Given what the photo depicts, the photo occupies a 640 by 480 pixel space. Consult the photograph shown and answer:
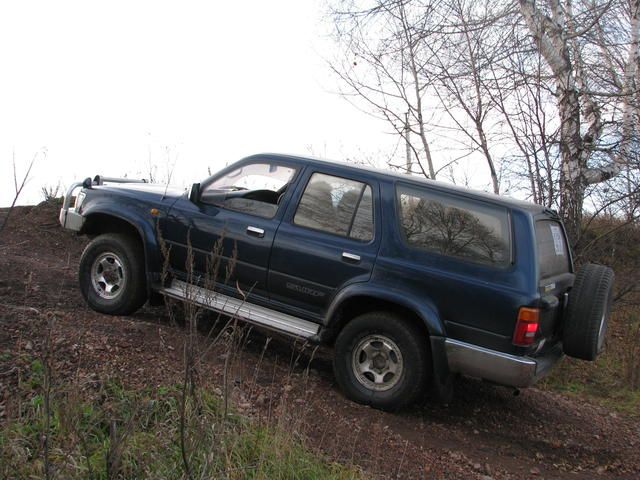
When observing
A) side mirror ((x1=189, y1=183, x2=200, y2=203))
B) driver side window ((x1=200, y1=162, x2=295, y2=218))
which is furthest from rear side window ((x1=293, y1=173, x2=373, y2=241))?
side mirror ((x1=189, y1=183, x2=200, y2=203))

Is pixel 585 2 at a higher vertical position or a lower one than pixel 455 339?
higher

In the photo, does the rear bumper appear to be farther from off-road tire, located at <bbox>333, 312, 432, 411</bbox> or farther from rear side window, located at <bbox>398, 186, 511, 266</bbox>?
rear side window, located at <bbox>398, 186, 511, 266</bbox>

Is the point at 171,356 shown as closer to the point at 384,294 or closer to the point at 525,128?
the point at 384,294

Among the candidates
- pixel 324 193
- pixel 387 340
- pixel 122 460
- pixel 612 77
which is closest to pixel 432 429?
pixel 387 340

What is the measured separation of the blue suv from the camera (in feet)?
15.4

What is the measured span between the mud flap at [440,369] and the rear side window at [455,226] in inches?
26.5

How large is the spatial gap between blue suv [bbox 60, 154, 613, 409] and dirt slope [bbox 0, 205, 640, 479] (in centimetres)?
35

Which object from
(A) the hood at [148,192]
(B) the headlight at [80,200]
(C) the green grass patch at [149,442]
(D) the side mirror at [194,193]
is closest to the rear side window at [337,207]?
(D) the side mirror at [194,193]

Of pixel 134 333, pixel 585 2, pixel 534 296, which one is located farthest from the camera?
pixel 585 2

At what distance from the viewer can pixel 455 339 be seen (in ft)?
15.6

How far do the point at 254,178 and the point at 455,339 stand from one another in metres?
2.36

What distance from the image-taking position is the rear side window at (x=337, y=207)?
5.29 meters

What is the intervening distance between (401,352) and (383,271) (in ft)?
2.08

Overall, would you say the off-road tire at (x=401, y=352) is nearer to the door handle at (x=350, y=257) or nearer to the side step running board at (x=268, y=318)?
the side step running board at (x=268, y=318)
